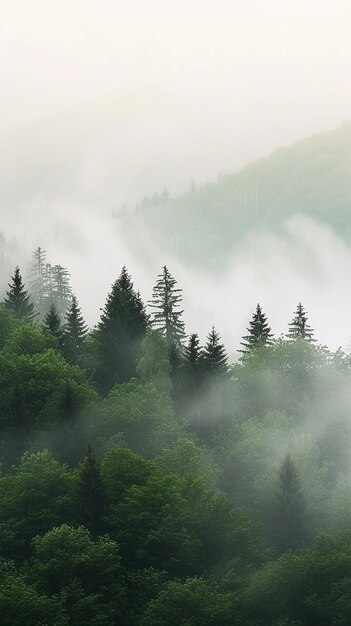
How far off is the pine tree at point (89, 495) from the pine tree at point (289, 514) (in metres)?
17.3

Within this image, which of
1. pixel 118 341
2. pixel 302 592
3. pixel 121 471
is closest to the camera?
pixel 302 592

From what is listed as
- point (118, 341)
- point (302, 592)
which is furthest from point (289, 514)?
point (118, 341)

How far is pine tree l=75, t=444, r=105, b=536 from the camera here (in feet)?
241

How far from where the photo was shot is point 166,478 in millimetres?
76750

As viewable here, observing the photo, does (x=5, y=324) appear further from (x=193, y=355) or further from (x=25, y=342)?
(x=193, y=355)

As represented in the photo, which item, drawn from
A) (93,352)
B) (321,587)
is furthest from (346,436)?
(321,587)

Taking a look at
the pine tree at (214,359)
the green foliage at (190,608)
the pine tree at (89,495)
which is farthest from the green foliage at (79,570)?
the pine tree at (214,359)

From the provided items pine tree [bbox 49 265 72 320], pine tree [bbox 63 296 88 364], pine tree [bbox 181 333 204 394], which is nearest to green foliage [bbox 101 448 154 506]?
pine tree [bbox 181 333 204 394]

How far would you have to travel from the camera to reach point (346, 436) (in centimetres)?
10494

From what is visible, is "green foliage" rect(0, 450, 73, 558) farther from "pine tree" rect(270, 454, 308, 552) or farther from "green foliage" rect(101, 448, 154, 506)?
"pine tree" rect(270, 454, 308, 552)

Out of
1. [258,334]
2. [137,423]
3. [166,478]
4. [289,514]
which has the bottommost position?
[289,514]

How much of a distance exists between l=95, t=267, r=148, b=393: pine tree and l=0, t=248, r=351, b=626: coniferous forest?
0.58 feet

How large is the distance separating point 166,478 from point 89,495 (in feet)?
22.0

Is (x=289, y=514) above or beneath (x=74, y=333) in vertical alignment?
beneath
